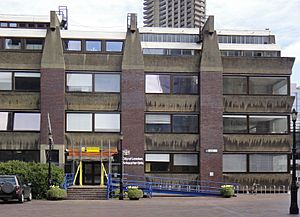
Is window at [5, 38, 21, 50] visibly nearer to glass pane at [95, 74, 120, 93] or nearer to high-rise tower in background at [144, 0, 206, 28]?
glass pane at [95, 74, 120, 93]

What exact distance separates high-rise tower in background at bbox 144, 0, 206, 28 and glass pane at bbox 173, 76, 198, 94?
4702 inches

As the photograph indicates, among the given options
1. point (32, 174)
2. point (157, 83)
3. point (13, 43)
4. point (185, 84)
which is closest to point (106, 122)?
point (157, 83)

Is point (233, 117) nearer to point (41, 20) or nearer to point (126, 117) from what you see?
point (126, 117)

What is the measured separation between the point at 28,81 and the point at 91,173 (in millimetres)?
8898

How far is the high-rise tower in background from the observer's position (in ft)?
560

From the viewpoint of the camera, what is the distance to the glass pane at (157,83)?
46406 mm

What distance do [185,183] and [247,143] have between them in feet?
20.2

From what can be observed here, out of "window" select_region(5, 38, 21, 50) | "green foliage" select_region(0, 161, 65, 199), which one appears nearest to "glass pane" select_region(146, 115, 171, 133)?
"green foliage" select_region(0, 161, 65, 199)

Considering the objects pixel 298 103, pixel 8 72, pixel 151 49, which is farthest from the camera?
pixel 298 103

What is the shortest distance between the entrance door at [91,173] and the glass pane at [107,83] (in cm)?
603

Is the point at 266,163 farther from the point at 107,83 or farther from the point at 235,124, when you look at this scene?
the point at 107,83

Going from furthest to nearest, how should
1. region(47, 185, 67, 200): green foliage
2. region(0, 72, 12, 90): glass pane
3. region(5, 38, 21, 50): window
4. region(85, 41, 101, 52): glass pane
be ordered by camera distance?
region(5, 38, 21, 50): window
region(85, 41, 101, 52): glass pane
region(0, 72, 12, 90): glass pane
region(47, 185, 67, 200): green foliage

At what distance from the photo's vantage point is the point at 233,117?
155ft

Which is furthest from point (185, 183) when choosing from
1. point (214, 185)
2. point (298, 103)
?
point (298, 103)
